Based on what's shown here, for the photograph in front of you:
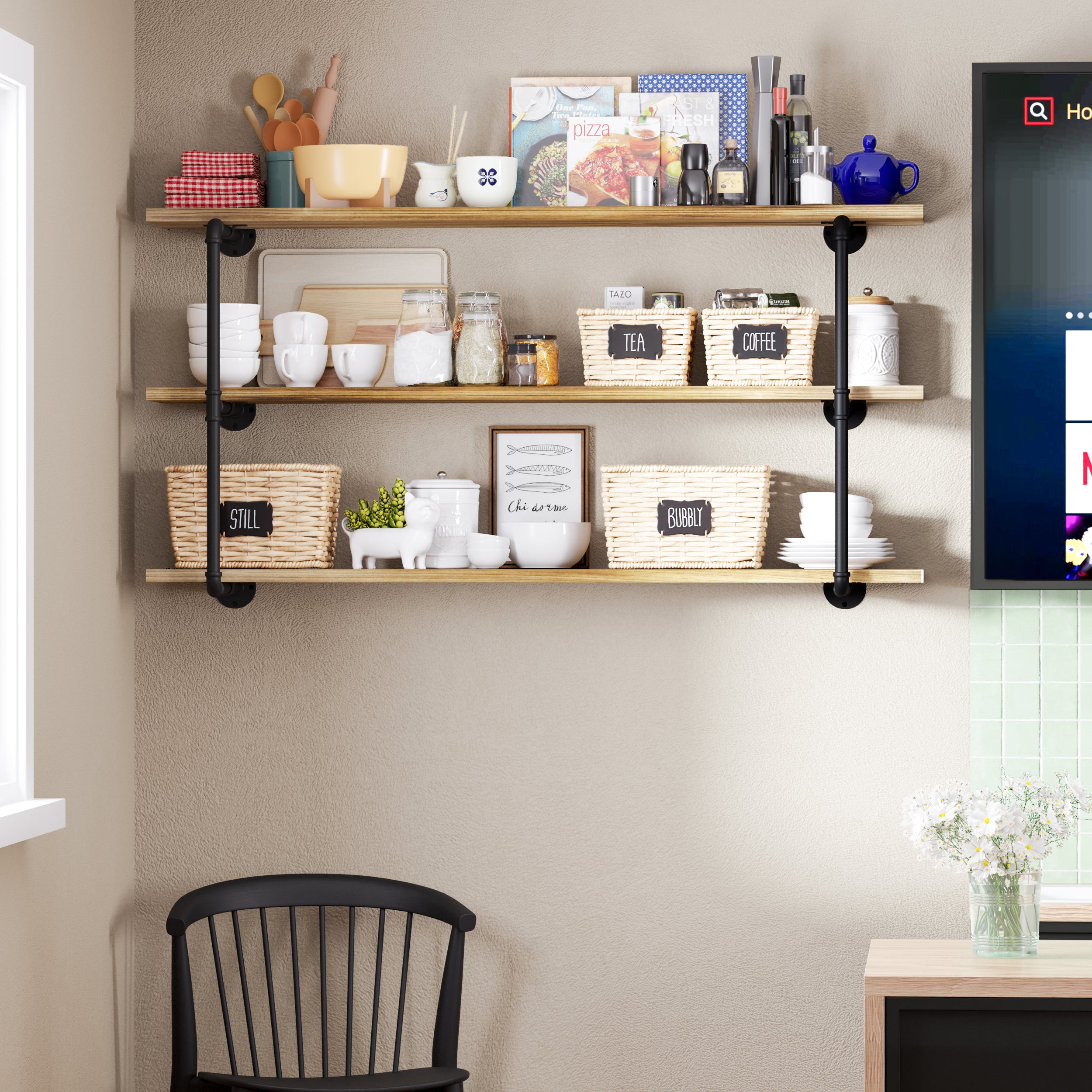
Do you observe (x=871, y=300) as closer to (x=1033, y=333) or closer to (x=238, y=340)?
(x=1033, y=333)

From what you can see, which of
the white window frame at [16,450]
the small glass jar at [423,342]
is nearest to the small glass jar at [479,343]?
the small glass jar at [423,342]

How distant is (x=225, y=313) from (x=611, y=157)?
2.67 feet

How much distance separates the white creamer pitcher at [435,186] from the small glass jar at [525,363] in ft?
1.04

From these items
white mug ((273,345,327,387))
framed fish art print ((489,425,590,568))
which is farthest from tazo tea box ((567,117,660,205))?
white mug ((273,345,327,387))

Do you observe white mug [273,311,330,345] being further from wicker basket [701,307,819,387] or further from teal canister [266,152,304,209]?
wicker basket [701,307,819,387]

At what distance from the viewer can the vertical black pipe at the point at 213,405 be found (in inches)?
88.8

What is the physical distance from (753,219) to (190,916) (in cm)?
171

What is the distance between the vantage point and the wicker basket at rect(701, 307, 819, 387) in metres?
2.25

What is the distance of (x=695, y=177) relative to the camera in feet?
7.48

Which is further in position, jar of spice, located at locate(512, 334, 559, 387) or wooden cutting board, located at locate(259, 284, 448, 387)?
wooden cutting board, located at locate(259, 284, 448, 387)

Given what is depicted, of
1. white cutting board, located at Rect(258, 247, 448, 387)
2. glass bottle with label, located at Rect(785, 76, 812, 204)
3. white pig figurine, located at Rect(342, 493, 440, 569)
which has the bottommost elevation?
white pig figurine, located at Rect(342, 493, 440, 569)

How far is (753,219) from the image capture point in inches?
90.8

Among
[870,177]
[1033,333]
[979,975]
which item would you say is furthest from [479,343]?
[979,975]

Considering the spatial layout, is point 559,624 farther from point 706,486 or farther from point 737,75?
point 737,75
